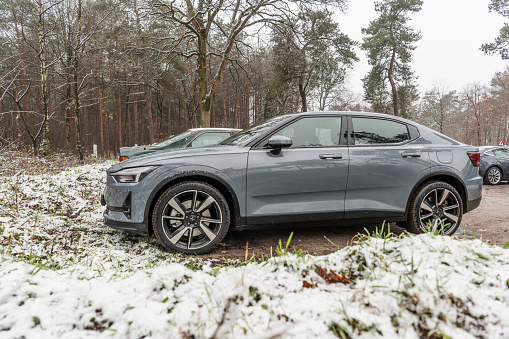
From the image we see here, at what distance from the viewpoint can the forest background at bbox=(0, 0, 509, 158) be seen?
1162cm

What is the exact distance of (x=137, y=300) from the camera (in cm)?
124

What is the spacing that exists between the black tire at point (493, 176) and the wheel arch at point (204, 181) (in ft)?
38.7

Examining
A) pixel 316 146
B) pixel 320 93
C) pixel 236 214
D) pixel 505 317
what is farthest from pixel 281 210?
pixel 320 93

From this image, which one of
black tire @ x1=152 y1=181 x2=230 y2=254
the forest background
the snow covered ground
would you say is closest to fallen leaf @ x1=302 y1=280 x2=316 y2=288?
the snow covered ground

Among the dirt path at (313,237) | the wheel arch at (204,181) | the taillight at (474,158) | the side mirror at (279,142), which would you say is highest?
the side mirror at (279,142)

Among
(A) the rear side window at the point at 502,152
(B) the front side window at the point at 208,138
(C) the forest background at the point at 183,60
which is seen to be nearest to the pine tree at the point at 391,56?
(C) the forest background at the point at 183,60

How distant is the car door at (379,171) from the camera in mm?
3248

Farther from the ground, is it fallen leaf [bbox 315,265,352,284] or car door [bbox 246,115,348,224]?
car door [bbox 246,115,348,224]

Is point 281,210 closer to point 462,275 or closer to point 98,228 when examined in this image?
point 462,275

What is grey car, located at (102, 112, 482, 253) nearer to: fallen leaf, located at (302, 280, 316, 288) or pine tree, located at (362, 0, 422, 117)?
fallen leaf, located at (302, 280, 316, 288)

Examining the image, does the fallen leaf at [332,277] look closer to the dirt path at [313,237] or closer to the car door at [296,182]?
the dirt path at [313,237]

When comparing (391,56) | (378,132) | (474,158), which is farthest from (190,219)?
(391,56)

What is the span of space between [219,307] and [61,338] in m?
0.61

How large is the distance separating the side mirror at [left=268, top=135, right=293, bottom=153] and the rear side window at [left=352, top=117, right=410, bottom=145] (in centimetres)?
97
